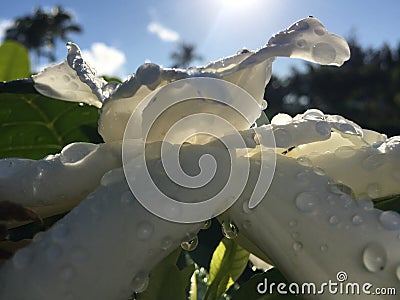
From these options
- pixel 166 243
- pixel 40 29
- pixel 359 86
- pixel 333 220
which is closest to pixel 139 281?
pixel 166 243

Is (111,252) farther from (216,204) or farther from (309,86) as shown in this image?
(309,86)

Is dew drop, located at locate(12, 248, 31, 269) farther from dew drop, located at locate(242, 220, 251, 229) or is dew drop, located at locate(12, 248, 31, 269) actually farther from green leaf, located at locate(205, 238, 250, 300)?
green leaf, located at locate(205, 238, 250, 300)

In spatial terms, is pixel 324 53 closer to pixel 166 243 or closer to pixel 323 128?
pixel 323 128

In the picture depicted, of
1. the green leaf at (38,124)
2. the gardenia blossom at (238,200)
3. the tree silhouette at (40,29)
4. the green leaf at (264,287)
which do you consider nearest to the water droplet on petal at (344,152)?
the gardenia blossom at (238,200)

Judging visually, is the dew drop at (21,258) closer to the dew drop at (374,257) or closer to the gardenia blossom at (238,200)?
the gardenia blossom at (238,200)

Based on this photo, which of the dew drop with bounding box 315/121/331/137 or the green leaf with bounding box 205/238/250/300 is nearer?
the dew drop with bounding box 315/121/331/137

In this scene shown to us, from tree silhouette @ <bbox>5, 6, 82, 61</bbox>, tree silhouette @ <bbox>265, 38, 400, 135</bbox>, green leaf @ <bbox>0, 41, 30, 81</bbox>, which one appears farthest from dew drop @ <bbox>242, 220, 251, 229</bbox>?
tree silhouette @ <bbox>5, 6, 82, 61</bbox>
